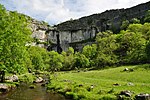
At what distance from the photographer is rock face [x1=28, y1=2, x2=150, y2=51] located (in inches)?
6645

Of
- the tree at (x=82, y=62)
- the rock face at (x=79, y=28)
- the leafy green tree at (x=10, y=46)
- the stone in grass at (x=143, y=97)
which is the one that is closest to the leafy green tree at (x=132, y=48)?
the tree at (x=82, y=62)

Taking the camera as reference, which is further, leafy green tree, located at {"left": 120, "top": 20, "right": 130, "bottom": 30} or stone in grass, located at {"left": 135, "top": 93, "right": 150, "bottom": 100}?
leafy green tree, located at {"left": 120, "top": 20, "right": 130, "bottom": 30}

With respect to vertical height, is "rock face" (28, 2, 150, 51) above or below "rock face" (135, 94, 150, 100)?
above

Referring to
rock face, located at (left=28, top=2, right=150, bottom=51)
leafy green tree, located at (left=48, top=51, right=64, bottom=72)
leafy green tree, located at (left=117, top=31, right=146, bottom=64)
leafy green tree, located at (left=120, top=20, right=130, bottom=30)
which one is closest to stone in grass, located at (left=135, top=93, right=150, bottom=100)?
leafy green tree, located at (left=117, top=31, right=146, bottom=64)

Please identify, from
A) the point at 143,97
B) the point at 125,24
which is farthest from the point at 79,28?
the point at 143,97

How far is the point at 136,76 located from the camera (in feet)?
150

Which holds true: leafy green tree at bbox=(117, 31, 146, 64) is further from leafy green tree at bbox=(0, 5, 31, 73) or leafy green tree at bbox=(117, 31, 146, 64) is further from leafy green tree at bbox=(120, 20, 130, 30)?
leafy green tree at bbox=(120, 20, 130, 30)

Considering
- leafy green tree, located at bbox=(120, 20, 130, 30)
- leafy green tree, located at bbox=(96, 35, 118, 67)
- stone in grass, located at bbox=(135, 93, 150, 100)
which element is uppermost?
leafy green tree, located at bbox=(120, 20, 130, 30)

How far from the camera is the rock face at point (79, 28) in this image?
169m

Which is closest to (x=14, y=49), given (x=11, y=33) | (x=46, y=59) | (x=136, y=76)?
(x=11, y=33)

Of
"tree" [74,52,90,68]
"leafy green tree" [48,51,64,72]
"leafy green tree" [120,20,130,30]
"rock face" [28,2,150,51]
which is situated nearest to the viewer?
"tree" [74,52,90,68]

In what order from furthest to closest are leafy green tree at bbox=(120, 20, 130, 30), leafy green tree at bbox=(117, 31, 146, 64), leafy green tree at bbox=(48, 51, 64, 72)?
leafy green tree at bbox=(120, 20, 130, 30), leafy green tree at bbox=(48, 51, 64, 72), leafy green tree at bbox=(117, 31, 146, 64)

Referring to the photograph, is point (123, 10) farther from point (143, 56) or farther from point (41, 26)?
point (143, 56)

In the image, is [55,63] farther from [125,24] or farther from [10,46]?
[10,46]
